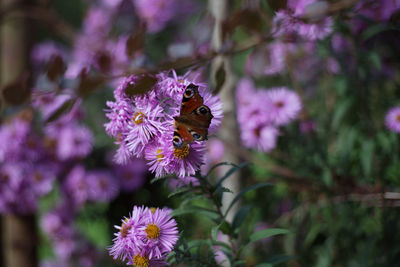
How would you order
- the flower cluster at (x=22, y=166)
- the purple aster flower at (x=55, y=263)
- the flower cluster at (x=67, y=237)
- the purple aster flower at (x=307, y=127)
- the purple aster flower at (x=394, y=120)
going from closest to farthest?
the purple aster flower at (x=394, y=120), the purple aster flower at (x=307, y=127), the flower cluster at (x=22, y=166), the flower cluster at (x=67, y=237), the purple aster flower at (x=55, y=263)

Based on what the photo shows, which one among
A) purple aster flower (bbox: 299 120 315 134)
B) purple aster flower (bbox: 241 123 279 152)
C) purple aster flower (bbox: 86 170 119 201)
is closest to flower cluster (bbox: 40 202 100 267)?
purple aster flower (bbox: 86 170 119 201)

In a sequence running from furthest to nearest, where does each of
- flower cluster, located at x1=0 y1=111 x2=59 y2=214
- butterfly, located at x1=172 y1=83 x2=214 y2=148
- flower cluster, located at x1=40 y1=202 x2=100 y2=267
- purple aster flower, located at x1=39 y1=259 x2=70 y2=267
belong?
purple aster flower, located at x1=39 y1=259 x2=70 y2=267
flower cluster, located at x1=40 y1=202 x2=100 y2=267
flower cluster, located at x1=0 y1=111 x2=59 y2=214
butterfly, located at x1=172 y1=83 x2=214 y2=148

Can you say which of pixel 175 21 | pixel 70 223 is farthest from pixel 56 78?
pixel 175 21

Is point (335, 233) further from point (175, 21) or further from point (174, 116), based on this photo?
point (175, 21)

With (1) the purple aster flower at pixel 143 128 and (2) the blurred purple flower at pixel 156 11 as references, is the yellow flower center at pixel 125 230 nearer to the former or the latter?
(1) the purple aster flower at pixel 143 128

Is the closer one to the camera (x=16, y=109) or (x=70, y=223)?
(x=16, y=109)

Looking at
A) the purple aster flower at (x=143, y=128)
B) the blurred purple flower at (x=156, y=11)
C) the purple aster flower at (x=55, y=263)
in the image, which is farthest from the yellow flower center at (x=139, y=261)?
the purple aster flower at (x=55, y=263)

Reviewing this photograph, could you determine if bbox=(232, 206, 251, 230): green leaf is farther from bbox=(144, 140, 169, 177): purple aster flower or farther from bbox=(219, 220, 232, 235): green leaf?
bbox=(144, 140, 169, 177): purple aster flower
